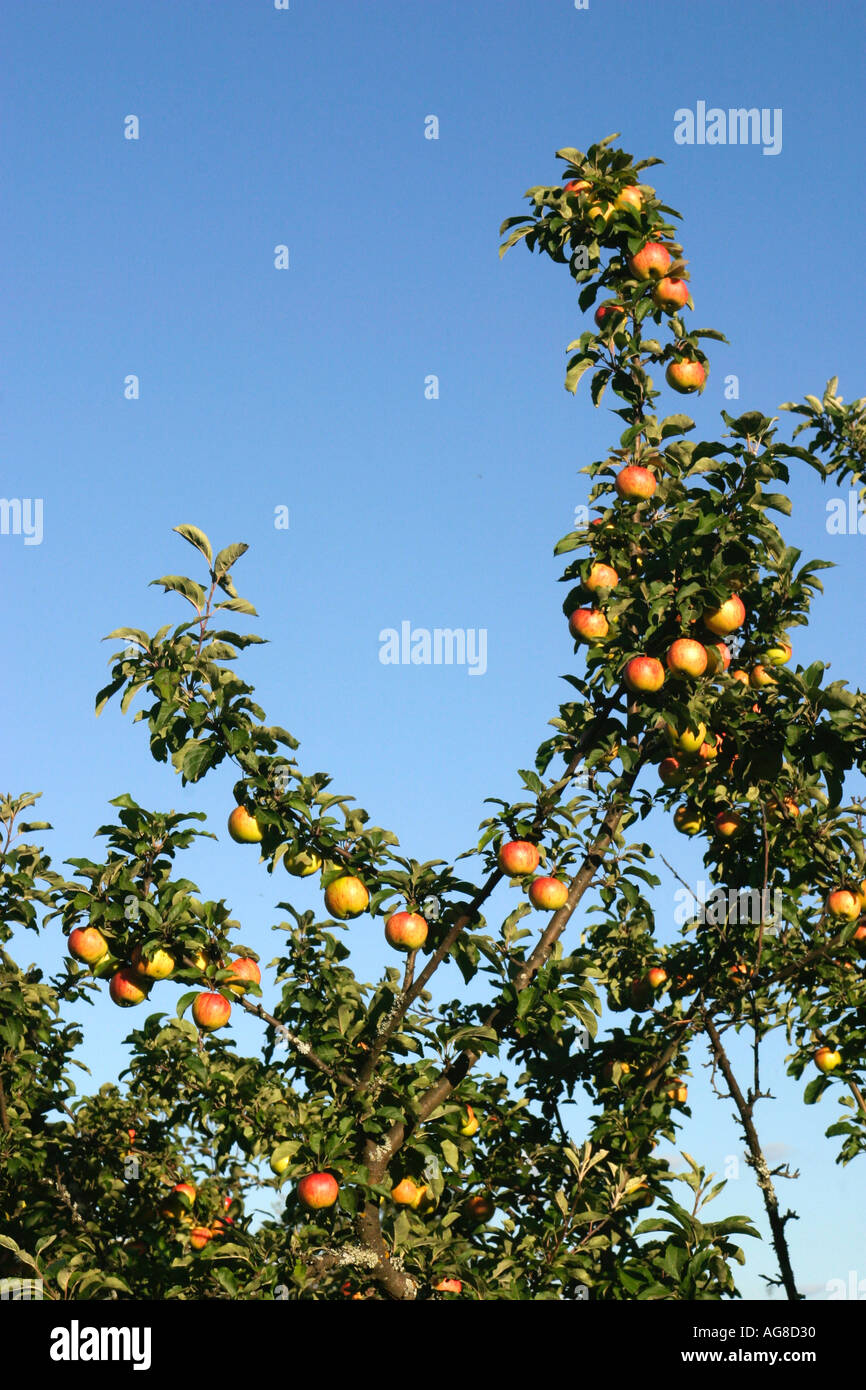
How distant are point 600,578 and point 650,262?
1882 millimetres

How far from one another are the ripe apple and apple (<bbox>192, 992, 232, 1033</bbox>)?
2.57ft

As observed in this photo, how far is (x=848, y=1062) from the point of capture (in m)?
7.55

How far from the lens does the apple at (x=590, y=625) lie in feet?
21.0

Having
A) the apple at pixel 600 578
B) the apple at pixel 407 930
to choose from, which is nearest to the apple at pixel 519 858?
the apple at pixel 407 930

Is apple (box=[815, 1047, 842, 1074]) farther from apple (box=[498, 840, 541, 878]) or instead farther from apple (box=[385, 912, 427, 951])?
apple (box=[385, 912, 427, 951])

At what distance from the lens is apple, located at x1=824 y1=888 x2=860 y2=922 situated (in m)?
6.98

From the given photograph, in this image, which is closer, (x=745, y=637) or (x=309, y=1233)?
(x=309, y=1233)

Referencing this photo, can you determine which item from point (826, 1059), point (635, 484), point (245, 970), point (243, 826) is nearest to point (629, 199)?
point (635, 484)

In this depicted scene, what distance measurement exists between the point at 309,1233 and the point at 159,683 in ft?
9.02

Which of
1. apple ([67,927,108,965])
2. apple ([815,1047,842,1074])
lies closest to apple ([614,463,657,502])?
apple ([67,927,108,965])

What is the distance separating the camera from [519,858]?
5973 mm

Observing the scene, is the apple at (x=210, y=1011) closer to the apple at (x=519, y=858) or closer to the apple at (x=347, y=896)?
the apple at (x=347, y=896)
